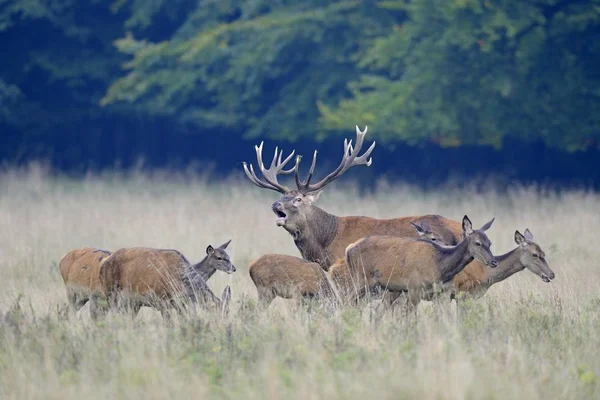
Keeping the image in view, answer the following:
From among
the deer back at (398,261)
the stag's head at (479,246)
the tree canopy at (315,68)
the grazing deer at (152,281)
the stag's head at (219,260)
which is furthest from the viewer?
the tree canopy at (315,68)

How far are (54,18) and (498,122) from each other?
1165 centimetres

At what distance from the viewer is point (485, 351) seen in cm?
780

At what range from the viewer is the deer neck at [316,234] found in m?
11.3

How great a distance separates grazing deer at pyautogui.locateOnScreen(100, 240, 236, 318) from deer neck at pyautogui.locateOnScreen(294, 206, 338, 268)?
1.94m

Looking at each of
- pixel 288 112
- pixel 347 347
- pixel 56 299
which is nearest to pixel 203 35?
pixel 288 112

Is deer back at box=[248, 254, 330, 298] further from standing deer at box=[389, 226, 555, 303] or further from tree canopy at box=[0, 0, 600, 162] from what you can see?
Answer: tree canopy at box=[0, 0, 600, 162]

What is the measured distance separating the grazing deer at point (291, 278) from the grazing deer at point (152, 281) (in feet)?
2.62

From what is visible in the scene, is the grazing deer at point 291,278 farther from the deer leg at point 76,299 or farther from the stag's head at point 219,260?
the deer leg at point 76,299

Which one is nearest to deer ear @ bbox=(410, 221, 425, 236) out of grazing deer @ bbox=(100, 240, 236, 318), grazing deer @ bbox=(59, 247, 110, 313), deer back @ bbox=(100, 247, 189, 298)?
grazing deer @ bbox=(100, 240, 236, 318)

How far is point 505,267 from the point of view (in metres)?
10.2

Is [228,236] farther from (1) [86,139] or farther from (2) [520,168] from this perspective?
(1) [86,139]

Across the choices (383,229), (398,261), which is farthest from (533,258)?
(383,229)


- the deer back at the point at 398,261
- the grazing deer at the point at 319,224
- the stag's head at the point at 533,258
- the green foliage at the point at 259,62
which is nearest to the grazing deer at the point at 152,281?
the deer back at the point at 398,261

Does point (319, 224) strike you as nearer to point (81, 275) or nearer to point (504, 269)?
point (504, 269)
